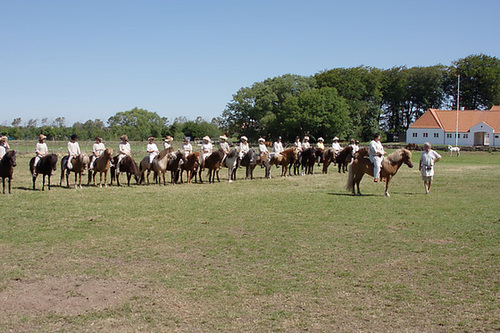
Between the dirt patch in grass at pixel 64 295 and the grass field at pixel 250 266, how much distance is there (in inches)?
1.1

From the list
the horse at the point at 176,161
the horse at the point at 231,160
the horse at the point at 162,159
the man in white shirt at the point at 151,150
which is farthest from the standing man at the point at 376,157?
the man in white shirt at the point at 151,150

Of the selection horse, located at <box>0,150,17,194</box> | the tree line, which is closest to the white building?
the tree line

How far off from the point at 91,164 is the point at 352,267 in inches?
581

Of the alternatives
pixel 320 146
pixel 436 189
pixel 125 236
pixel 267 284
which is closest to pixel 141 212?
pixel 125 236

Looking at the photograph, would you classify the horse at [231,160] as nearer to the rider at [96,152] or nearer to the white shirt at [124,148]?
the white shirt at [124,148]

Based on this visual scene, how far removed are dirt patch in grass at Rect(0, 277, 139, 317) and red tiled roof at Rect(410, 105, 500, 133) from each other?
2879 inches

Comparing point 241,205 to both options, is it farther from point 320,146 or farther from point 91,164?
point 320,146

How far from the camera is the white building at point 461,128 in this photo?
68.7m

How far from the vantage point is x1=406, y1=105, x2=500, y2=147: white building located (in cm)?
6869

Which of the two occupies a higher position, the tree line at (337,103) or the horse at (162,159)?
the tree line at (337,103)

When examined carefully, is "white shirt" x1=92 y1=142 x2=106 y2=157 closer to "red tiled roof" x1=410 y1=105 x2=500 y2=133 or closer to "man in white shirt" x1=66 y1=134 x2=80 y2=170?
"man in white shirt" x1=66 y1=134 x2=80 y2=170

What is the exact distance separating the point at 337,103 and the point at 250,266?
61132mm

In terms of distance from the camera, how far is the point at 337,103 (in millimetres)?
66500

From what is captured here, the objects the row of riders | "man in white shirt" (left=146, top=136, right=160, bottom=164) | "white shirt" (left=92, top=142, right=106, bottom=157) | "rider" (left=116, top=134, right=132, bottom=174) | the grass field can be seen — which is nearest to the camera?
the grass field
